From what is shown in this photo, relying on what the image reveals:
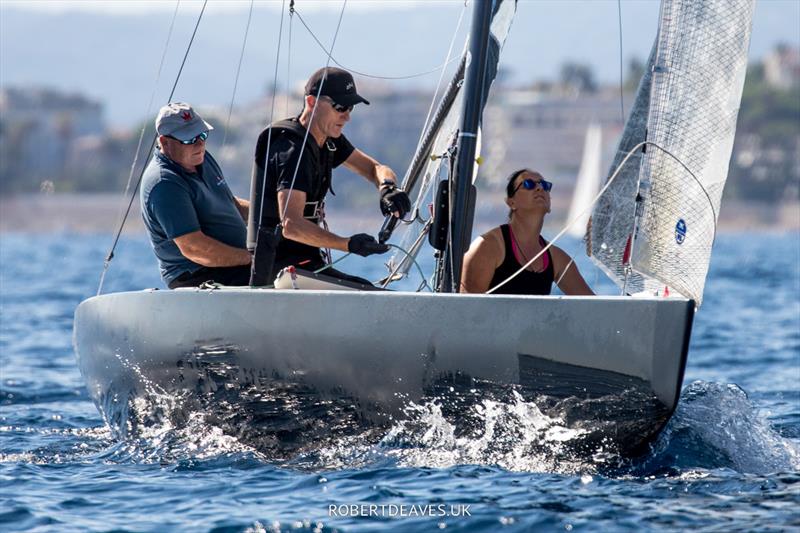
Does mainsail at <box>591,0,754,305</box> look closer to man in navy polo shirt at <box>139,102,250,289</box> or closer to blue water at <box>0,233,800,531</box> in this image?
blue water at <box>0,233,800,531</box>

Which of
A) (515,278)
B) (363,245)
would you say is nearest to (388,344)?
(363,245)

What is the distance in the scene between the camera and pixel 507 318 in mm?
3914

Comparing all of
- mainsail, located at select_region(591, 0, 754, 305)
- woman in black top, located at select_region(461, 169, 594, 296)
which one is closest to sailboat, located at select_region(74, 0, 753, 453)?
mainsail, located at select_region(591, 0, 754, 305)

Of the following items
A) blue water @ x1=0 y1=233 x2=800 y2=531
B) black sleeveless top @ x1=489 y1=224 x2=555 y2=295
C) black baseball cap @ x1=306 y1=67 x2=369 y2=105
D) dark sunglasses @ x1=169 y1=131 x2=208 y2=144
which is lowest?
blue water @ x1=0 y1=233 x2=800 y2=531

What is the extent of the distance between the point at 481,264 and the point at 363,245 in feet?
1.68

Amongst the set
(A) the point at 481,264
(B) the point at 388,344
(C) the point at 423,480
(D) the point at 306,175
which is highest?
(D) the point at 306,175

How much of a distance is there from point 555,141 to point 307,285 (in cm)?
8488

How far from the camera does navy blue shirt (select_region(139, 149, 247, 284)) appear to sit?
4.75 meters

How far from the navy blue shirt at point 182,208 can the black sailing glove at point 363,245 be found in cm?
75

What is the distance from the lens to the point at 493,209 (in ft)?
219

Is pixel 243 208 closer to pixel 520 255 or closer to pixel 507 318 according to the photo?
pixel 520 255

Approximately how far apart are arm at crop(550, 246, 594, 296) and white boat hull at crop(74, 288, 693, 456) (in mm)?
913

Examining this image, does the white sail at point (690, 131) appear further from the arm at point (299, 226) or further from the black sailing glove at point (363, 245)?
the arm at point (299, 226)

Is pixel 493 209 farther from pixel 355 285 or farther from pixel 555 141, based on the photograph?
pixel 355 285
